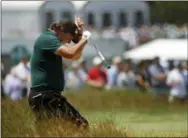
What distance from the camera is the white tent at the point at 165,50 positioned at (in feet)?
73.0

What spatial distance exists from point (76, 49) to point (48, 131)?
1.12 metres

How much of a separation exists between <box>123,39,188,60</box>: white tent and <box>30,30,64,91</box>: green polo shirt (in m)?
13.3

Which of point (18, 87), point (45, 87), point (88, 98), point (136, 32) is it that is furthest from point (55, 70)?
point (136, 32)

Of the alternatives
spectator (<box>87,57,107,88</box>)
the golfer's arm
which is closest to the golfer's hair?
the golfer's arm

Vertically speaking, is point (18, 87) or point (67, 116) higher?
point (67, 116)

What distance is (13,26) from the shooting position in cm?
3023

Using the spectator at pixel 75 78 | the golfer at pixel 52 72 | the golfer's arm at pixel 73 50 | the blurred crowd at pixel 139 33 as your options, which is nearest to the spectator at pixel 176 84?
the spectator at pixel 75 78

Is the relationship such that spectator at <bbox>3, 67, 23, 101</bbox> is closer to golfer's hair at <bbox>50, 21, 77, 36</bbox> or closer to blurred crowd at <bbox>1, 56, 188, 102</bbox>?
blurred crowd at <bbox>1, 56, 188, 102</bbox>

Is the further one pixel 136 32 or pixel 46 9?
pixel 136 32

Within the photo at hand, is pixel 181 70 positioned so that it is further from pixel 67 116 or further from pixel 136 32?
pixel 136 32

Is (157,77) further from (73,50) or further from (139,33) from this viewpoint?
(139,33)

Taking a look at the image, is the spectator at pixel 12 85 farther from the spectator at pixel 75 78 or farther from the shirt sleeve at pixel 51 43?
the shirt sleeve at pixel 51 43

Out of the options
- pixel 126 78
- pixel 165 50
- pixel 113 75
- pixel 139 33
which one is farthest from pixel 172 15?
pixel 126 78

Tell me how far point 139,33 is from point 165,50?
11624 millimetres
